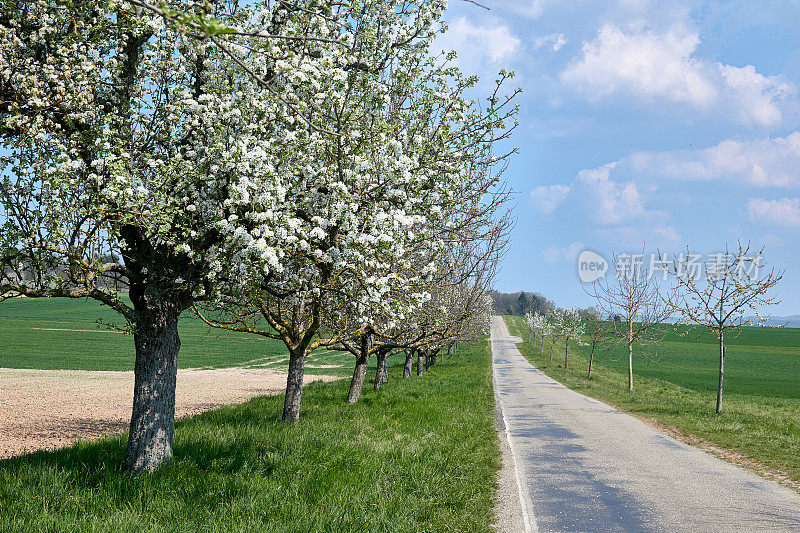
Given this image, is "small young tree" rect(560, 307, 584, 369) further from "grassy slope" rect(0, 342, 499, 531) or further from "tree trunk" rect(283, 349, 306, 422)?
"grassy slope" rect(0, 342, 499, 531)

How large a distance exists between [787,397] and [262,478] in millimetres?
39068

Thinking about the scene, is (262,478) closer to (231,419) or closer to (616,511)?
(616,511)

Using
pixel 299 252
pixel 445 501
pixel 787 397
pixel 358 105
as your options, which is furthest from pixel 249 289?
pixel 787 397

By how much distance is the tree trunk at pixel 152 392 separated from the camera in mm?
8117

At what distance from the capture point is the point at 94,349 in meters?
53.8

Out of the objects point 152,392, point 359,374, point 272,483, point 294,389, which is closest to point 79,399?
point 359,374

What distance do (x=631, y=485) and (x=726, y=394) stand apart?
2959 cm

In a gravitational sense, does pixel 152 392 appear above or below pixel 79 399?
above

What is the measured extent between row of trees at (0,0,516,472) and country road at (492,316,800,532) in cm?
460

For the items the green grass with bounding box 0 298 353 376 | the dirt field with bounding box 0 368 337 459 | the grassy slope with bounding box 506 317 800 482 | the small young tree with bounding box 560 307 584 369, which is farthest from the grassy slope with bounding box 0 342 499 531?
the small young tree with bounding box 560 307 584 369

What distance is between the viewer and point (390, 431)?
12.2 m

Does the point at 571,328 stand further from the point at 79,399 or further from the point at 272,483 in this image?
the point at 272,483

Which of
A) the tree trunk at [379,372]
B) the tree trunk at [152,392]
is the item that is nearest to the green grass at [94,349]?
the tree trunk at [379,372]

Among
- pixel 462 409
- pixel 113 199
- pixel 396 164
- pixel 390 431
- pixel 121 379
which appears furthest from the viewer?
pixel 121 379
